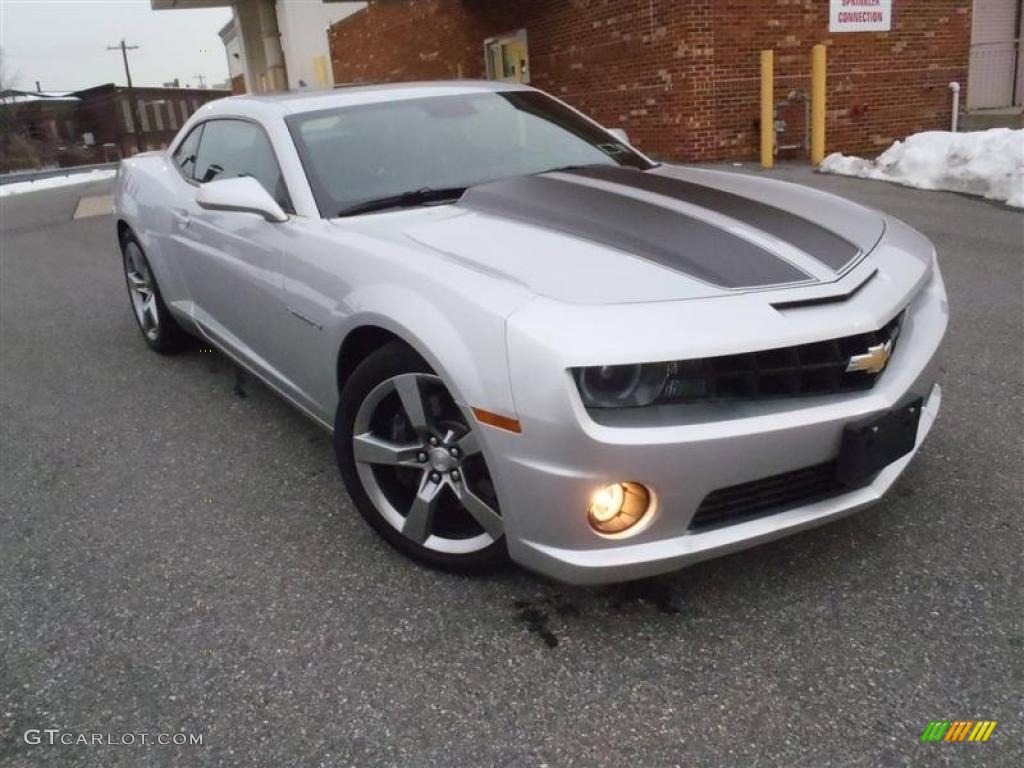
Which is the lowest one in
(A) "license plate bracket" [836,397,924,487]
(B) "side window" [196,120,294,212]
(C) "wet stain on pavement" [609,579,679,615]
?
(C) "wet stain on pavement" [609,579,679,615]

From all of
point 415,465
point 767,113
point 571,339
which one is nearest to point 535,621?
point 415,465

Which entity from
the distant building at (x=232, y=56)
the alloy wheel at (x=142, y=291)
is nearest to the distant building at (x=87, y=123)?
the distant building at (x=232, y=56)

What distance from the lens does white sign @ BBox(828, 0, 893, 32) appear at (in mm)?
12398

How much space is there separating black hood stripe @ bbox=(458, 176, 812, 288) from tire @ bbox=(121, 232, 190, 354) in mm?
2465

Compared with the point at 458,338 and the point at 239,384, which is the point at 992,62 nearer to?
the point at 239,384

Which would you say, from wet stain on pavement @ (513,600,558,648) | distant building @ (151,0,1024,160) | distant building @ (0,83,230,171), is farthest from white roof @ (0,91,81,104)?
wet stain on pavement @ (513,600,558,648)

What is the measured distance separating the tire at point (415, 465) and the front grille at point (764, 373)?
0.56 metres

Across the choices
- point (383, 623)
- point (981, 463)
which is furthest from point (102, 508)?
point (981, 463)

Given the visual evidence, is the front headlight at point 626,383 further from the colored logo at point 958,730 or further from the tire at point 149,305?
the tire at point 149,305

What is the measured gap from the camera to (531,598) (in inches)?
102

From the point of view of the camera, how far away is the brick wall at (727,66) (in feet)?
39.0

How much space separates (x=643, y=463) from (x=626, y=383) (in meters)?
0.22

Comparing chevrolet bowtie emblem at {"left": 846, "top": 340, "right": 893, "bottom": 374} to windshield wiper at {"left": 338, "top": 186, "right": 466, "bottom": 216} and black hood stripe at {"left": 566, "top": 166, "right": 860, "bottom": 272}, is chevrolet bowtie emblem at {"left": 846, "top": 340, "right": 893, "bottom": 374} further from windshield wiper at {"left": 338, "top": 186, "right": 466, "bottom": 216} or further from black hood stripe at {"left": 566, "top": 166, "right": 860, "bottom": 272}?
windshield wiper at {"left": 338, "top": 186, "right": 466, "bottom": 216}

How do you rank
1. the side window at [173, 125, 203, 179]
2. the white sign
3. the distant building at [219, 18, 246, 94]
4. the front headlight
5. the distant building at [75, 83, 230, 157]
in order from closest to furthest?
the front headlight
the side window at [173, 125, 203, 179]
the white sign
the distant building at [75, 83, 230, 157]
the distant building at [219, 18, 246, 94]
